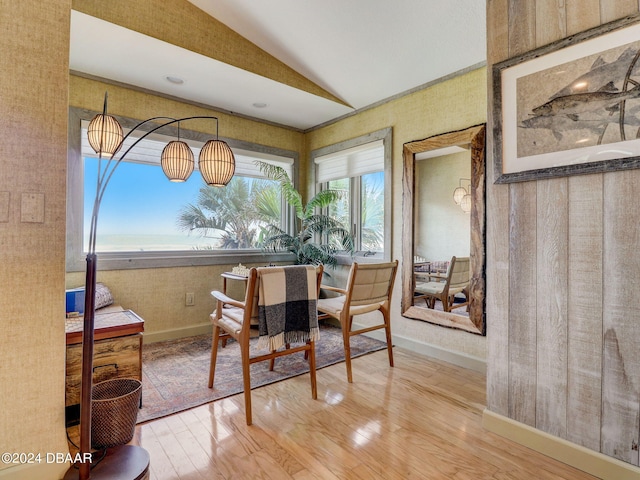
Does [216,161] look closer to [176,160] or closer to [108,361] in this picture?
[176,160]

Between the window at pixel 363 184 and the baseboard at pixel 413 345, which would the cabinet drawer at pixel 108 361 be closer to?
the baseboard at pixel 413 345

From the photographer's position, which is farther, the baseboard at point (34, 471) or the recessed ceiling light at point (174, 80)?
the recessed ceiling light at point (174, 80)

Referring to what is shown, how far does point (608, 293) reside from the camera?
1.54m

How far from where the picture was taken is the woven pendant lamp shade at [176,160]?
2541mm

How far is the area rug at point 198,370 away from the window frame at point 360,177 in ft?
3.04

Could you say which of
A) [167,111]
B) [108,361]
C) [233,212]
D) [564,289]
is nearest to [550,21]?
[564,289]

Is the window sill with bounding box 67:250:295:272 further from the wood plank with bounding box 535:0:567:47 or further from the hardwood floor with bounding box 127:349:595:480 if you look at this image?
the wood plank with bounding box 535:0:567:47

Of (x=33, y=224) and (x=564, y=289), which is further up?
(x=33, y=224)

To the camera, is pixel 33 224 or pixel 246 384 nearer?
pixel 33 224

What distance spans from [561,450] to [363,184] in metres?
2.97

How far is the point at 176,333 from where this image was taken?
3.55 m

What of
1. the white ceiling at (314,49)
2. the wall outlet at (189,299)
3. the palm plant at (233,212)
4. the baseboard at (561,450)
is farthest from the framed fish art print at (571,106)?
the wall outlet at (189,299)

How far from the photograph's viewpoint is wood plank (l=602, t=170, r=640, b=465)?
1473mm

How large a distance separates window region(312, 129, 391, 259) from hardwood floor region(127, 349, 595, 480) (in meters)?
1.73
